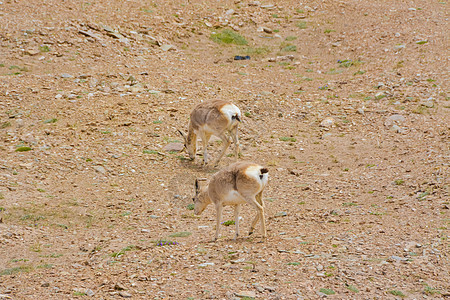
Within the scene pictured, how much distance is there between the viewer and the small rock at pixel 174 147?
17.5 meters

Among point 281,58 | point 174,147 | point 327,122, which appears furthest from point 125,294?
point 281,58

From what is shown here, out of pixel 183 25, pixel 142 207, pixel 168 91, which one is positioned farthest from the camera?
pixel 183 25

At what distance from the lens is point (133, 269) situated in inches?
401

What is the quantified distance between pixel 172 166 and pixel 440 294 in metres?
9.53

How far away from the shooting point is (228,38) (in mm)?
28641

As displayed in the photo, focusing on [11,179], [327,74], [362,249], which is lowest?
[11,179]

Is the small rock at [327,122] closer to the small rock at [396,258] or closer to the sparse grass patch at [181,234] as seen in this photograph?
the sparse grass patch at [181,234]

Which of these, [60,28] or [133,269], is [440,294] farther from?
[60,28]

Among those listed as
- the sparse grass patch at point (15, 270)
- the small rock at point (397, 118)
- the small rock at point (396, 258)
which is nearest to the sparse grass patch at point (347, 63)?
the small rock at point (397, 118)

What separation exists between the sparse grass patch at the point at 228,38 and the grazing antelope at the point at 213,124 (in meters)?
12.3

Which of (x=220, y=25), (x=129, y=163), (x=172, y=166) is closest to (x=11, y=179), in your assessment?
(x=129, y=163)

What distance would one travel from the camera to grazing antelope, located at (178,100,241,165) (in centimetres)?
1619

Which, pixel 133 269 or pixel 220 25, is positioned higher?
pixel 220 25

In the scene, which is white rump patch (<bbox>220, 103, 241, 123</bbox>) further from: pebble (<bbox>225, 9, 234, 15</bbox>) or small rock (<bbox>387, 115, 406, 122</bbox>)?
pebble (<bbox>225, 9, 234, 15</bbox>)
